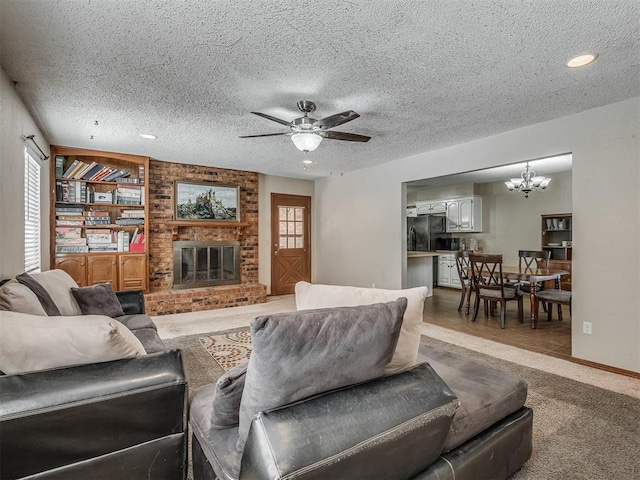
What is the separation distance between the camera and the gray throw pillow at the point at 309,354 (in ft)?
3.25

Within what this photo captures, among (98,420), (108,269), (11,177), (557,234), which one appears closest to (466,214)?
(557,234)

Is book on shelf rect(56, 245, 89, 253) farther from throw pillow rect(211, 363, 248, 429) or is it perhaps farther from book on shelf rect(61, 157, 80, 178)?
throw pillow rect(211, 363, 248, 429)

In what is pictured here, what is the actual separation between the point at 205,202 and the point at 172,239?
830 millimetres

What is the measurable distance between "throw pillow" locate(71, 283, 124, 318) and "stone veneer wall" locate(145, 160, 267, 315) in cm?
214

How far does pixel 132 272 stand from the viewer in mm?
4977

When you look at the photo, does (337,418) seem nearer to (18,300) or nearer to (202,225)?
(18,300)

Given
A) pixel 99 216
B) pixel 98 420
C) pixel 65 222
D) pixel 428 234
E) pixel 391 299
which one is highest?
pixel 99 216

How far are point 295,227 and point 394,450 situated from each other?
6198mm

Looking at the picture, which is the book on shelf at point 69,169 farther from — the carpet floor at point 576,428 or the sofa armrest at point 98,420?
the sofa armrest at point 98,420

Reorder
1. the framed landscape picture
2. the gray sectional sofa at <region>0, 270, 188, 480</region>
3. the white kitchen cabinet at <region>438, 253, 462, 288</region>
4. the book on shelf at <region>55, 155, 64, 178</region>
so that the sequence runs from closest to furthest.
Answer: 1. the gray sectional sofa at <region>0, 270, 188, 480</region>
2. the book on shelf at <region>55, 155, 64, 178</region>
3. the framed landscape picture
4. the white kitchen cabinet at <region>438, 253, 462, 288</region>

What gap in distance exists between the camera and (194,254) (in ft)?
19.0

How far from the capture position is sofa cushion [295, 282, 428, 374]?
1.37 metres

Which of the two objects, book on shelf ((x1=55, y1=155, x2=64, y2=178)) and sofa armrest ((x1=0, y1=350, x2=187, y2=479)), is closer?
sofa armrest ((x1=0, y1=350, x2=187, y2=479))

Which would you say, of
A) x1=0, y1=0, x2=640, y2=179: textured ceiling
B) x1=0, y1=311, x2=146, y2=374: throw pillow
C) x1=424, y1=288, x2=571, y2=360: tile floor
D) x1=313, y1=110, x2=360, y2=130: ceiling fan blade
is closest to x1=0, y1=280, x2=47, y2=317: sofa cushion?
x1=0, y1=311, x2=146, y2=374: throw pillow
